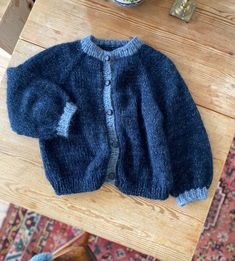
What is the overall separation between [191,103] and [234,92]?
123 mm

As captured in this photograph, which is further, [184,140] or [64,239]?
[64,239]

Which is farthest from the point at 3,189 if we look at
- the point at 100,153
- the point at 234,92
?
the point at 234,92

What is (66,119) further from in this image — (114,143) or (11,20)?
(11,20)

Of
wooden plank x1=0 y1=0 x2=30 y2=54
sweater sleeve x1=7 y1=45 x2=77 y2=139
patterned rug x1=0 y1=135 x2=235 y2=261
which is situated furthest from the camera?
patterned rug x1=0 y1=135 x2=235 y2=261

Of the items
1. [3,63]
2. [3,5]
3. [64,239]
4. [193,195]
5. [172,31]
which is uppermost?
[172,31]

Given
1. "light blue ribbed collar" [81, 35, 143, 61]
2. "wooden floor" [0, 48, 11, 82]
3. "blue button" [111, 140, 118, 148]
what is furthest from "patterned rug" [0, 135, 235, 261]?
"light blue ribbed collar" [81, 35, 143, 61]

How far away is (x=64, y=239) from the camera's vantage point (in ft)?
4.60

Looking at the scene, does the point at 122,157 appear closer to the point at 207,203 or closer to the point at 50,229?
the point at 207,203

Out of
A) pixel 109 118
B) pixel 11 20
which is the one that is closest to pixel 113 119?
pixel 109 118

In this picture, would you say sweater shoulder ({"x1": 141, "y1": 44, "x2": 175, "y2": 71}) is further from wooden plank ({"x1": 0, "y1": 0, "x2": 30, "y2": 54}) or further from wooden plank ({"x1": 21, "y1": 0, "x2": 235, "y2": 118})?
wooden plank ({"x1": 0, "y1": 0, "x2": 30, "y2": 54})

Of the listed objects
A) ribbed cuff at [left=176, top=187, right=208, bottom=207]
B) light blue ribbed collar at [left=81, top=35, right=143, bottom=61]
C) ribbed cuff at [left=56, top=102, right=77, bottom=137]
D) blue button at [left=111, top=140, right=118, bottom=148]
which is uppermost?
light blue ribbed collar at [left=81, top=35, right=143, bottom=61]

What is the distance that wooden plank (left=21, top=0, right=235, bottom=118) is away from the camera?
944mm

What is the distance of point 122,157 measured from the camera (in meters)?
0.89

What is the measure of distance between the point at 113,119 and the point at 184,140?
180 mm
